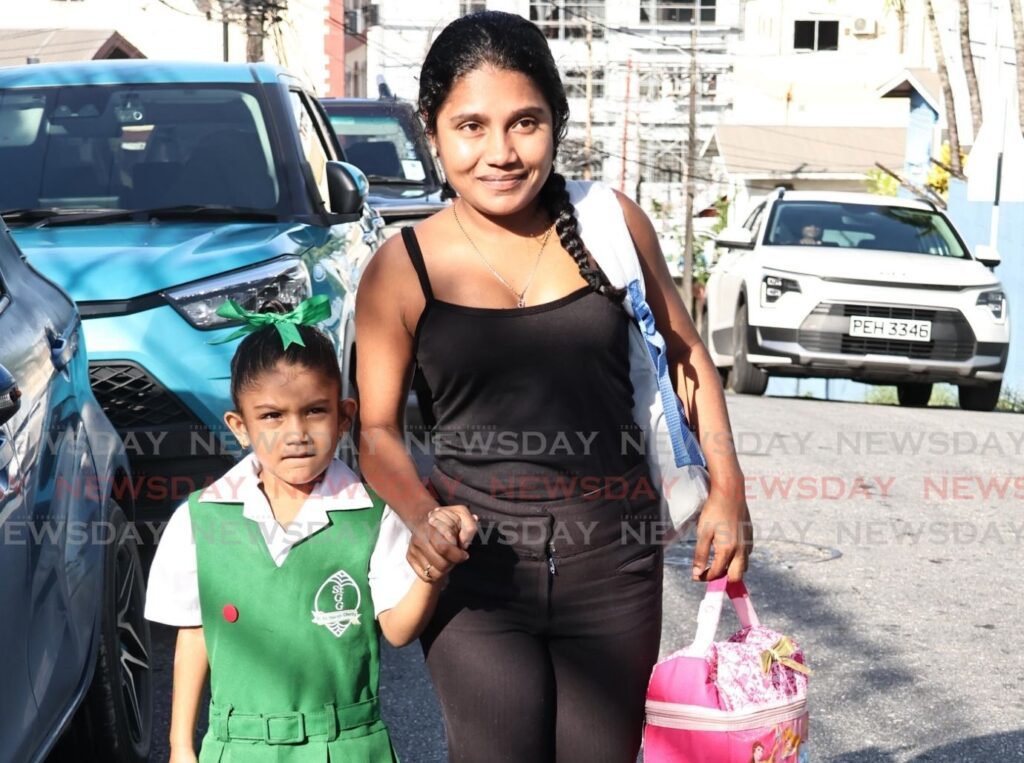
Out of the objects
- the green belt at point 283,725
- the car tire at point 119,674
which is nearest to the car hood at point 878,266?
Answer: the car tire at point 119,674

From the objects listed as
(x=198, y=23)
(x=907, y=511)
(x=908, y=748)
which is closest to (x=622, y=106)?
(x=198, y=23)

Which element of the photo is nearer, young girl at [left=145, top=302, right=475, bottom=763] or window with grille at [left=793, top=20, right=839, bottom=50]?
young girl at [left=145, top=302, right=475, bottom=763]

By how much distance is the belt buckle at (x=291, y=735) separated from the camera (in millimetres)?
2979

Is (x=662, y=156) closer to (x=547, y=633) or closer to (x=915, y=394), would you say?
(x=915, y=394)

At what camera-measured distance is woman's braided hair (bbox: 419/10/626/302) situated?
2.93 meters

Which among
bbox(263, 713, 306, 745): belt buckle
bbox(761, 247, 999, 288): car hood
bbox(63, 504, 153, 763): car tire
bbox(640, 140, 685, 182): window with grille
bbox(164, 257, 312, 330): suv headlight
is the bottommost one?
bbox(640, 140, 685, 182): window with grille

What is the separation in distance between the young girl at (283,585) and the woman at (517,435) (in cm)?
14

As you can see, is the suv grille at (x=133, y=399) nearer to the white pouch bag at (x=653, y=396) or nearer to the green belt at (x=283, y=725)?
the green belt at (x=283, y=725)

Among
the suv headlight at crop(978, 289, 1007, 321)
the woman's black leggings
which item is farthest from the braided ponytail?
the suv headlight at crop(978, 289, 1007, 321)

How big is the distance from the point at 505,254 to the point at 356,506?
56cm

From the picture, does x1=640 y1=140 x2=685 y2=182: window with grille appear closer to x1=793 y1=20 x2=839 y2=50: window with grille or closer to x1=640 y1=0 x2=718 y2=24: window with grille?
x1=640 y1=0 x2=718 y2=24: window with grille

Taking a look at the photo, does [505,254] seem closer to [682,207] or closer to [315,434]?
[315,434]

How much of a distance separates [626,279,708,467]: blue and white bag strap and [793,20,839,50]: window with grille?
5267 centimetres

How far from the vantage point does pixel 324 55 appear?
49.0m
